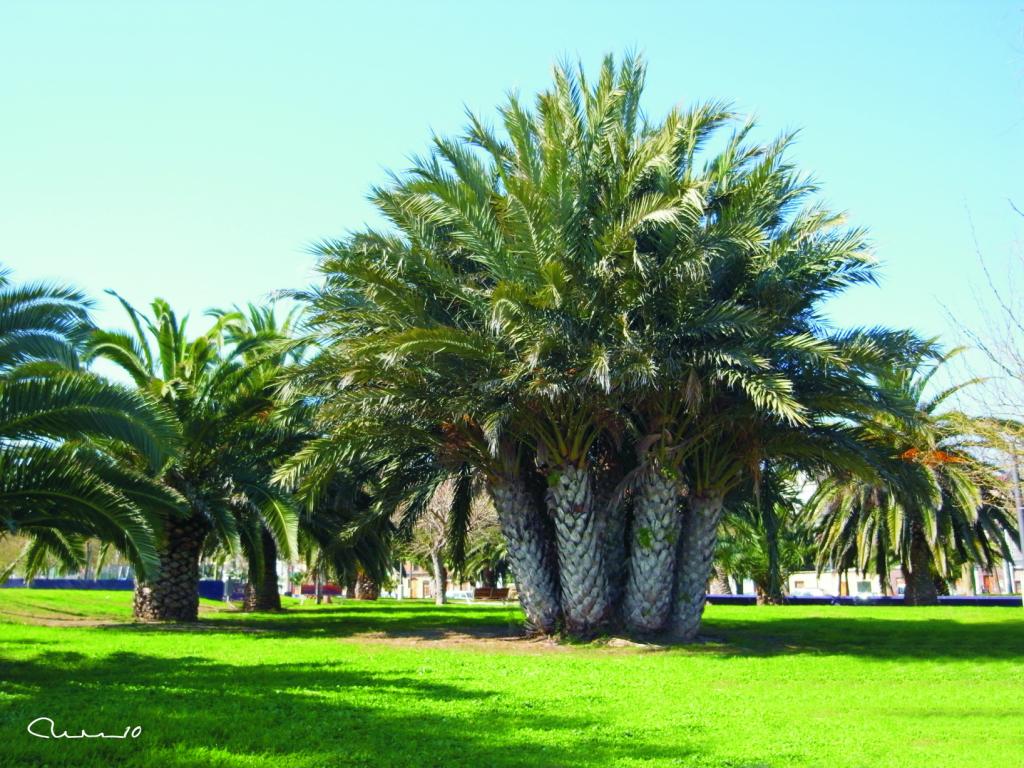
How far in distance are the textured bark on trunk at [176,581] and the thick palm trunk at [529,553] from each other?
735 cm

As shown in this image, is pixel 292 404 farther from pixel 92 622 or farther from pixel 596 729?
pixel 596 729

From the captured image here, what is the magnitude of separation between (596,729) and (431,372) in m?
8.50

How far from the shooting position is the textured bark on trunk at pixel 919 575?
32.8 meters

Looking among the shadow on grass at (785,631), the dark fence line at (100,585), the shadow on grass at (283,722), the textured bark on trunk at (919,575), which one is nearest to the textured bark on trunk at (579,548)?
the shadow on grass at (785,631)

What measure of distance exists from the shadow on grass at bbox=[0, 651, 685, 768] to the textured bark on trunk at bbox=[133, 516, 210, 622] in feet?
31.4

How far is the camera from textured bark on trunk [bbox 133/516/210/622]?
20875 mm

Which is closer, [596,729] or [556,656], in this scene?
[596,729]

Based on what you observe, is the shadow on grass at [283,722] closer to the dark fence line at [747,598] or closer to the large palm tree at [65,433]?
the large palm tree at [65,433]

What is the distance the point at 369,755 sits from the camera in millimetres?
7105

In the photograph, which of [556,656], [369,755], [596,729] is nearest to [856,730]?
[596,729]

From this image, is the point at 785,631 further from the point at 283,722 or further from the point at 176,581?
the point at 283,722

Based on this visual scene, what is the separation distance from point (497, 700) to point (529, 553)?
781 cm

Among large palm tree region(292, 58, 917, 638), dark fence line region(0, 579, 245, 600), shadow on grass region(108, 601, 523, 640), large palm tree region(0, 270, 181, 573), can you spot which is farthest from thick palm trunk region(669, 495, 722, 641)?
dark fence line region(0, 579, 245, 600)
